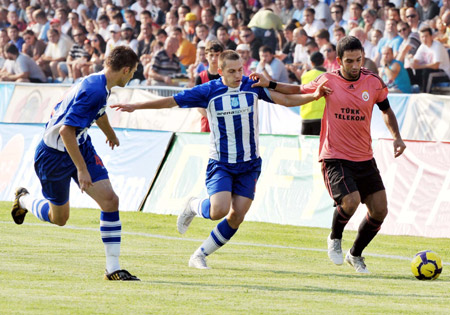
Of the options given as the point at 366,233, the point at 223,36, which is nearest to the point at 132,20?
the point at 223,36

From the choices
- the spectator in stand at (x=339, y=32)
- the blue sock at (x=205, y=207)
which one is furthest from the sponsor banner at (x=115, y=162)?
the blue sock at (x=205, y=207)

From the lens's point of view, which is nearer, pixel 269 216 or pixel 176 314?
pixel 176 314

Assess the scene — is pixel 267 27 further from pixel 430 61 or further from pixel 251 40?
pixel 430 61

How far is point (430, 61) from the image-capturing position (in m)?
16.6

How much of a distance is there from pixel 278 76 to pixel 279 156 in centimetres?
444

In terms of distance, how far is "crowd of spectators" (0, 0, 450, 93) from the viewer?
16.9 metres

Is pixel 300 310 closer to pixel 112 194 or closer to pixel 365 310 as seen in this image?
pixel 365 310

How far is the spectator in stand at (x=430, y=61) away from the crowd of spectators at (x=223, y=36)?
18 mm

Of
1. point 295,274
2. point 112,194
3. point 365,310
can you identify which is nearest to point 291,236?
point 295,274

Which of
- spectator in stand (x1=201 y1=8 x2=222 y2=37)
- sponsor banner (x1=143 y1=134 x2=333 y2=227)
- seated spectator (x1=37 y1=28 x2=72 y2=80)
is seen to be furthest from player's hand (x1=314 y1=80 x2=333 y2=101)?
seated spectator (x1=37 y1=28 x2=72 y2=80)

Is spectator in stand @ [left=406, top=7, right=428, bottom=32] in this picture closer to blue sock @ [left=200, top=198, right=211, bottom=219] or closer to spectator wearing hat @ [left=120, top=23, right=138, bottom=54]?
spectator wearing hat @ [left=120, top=23, right=138, bottom=54]

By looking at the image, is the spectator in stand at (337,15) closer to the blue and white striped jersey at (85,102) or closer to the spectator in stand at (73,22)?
the spectator in stand at (73,22)

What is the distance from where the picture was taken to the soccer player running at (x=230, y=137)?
9.05m

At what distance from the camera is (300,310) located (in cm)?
678
